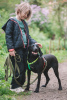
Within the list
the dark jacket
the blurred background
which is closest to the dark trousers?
the dark jacket

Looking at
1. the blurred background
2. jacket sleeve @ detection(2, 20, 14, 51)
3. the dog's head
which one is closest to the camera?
jacket sleeve @ detection(2, 20, 14, 51)

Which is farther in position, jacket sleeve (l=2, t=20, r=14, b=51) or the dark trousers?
the dark trousers

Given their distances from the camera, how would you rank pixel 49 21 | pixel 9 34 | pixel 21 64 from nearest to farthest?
pixel 9 34, pixel 21 64, pixel 49 21

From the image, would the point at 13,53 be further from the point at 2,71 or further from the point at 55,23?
the point at 55,23

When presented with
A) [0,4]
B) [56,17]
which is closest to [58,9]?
[56,17]

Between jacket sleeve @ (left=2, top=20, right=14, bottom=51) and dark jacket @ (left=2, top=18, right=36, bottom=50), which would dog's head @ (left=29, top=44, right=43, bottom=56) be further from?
jacket sleeve @ (left=2, top=20, right=14, bottom=51)

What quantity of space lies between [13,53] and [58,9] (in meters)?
11.1

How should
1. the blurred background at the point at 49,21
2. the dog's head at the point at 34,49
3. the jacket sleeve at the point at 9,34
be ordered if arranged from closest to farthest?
1. the jacket sleeve at the point at 9,34
2. the dog's head at the point at 34,49
3. the blurred background at the point at 49,21

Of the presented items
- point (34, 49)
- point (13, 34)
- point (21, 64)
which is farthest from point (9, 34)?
point (21, 64)

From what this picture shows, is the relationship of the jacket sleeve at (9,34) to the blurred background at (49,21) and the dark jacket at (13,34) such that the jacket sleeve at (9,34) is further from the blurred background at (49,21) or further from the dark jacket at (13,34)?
the blurred background at (49,21)

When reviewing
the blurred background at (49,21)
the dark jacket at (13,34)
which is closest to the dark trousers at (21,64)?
the dark jacket at (13,34)

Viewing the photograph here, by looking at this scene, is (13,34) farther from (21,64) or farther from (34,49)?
(21,64)

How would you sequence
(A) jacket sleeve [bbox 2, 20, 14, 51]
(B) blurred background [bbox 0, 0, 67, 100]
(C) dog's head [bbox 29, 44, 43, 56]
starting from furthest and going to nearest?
(B) blurred background [bbox 0, 0, 67, 100] < (C) dog's head [bbox 29, 44, 43, 56] < (A) jacket sleeve [bbox 2, 20, 14, 51]

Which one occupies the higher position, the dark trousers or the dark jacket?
the dark jacket
